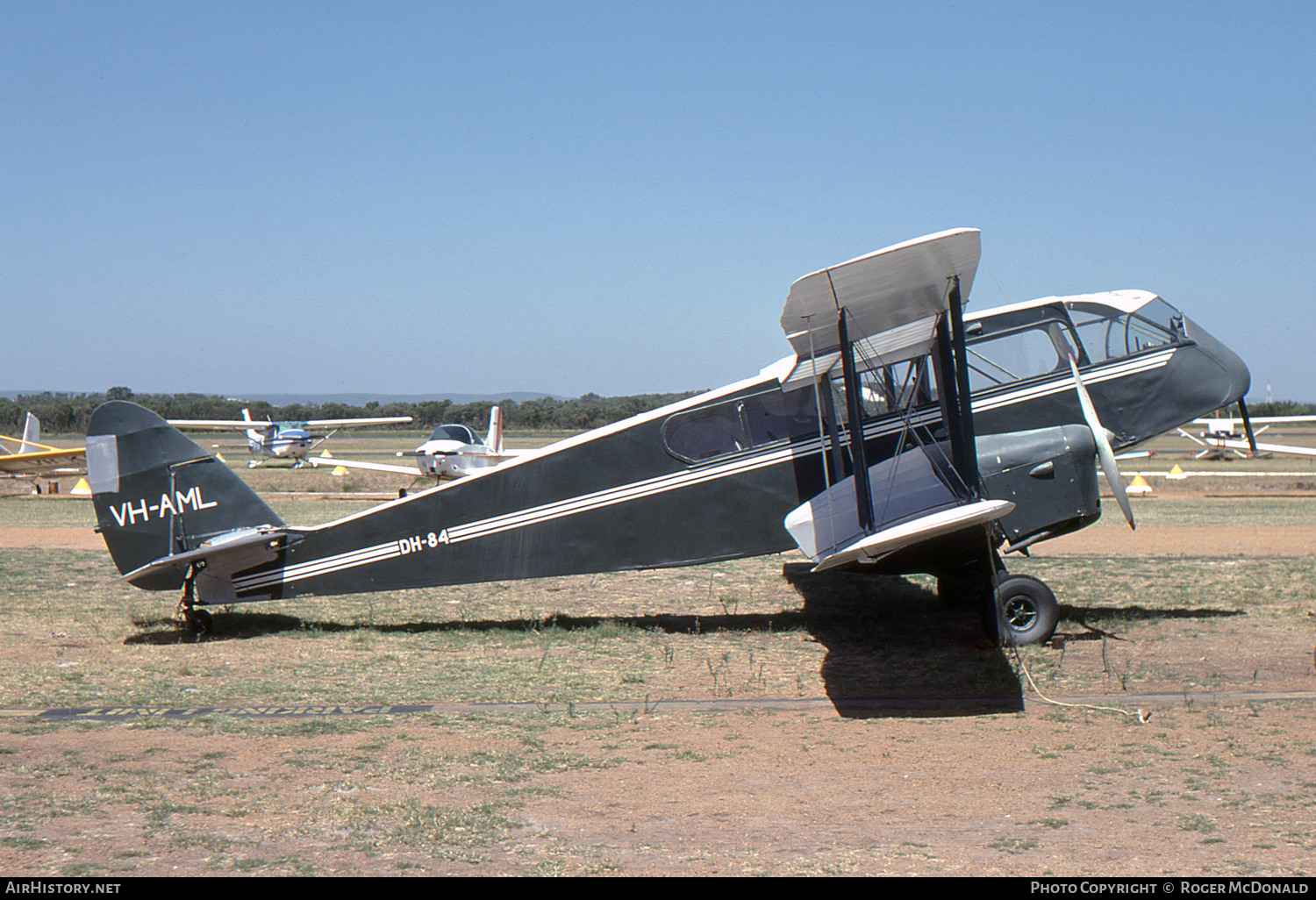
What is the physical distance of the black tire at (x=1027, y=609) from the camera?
8.81 meters

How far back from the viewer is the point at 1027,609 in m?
8.93

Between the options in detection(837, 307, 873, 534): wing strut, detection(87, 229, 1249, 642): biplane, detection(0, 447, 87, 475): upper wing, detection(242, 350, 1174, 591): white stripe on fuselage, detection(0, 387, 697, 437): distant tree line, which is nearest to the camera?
detection(837, 307, 873, 534): wing strut

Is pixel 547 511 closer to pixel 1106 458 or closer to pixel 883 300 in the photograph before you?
pixel 883 300

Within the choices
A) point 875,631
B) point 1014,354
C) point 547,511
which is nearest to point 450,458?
point 547,511

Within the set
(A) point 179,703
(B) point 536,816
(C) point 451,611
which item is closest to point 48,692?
(A) point 179,703

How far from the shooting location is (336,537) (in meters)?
9.88

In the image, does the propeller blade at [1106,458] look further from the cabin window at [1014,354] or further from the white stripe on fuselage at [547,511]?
the white stripe on fuselage at [547,511]

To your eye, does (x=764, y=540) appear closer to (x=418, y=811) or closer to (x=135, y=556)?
(x=418, y=811)

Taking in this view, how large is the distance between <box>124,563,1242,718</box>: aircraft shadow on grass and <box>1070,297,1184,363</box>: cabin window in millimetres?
2929

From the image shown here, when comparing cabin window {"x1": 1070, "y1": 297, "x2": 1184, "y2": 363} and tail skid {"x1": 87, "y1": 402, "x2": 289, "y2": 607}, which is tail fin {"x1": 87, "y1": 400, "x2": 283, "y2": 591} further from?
cabin window {"x1": 1070, "y1": 297, "x2": 1184, "y2": 363}

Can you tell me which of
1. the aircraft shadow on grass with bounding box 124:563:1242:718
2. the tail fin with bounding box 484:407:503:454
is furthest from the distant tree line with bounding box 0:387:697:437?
the aircraft shadow on grass with bounding box 124:563:1242:718

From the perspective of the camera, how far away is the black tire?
8.81 meters

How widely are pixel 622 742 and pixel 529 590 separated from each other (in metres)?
6.69

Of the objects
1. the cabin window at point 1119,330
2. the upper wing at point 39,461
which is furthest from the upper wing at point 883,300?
the upper wing at point 39,461
